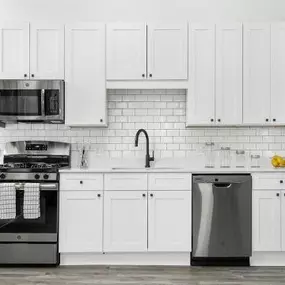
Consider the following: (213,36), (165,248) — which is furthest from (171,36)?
(165,248)

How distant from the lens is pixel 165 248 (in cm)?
393

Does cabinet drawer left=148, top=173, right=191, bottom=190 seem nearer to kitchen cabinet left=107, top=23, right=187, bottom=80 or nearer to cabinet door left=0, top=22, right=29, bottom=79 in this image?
kitchen cabinet left=107, top=23, right=187, bottom=80

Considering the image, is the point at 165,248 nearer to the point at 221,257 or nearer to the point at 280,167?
the point at 221,257

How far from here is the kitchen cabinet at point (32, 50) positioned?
424cm

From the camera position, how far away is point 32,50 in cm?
425

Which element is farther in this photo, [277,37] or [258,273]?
[277,37]

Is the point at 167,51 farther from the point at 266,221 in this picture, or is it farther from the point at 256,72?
the point at 266,221

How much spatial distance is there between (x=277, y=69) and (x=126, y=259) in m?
2.52

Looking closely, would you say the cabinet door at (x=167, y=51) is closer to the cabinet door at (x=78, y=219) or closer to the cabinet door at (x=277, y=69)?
the cabinet door at (x=277, y=69)

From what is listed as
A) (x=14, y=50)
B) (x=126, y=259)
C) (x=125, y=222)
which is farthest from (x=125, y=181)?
(x=14, y=50)

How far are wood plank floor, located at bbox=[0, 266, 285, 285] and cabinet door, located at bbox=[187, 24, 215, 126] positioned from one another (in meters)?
1.63

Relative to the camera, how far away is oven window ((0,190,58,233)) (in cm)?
387

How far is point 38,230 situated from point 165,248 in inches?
49.0

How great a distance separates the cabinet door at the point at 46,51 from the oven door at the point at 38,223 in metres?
1.21
